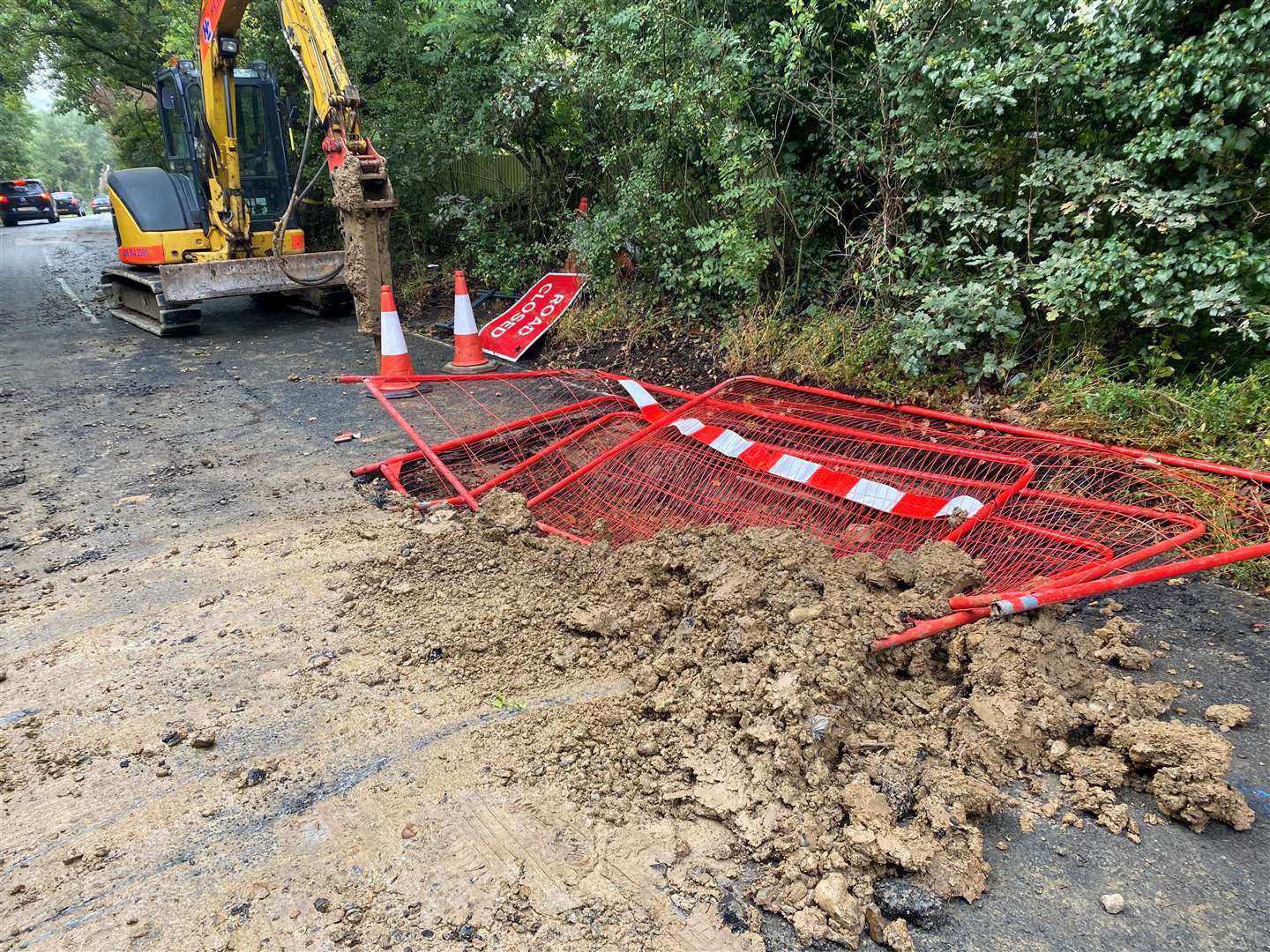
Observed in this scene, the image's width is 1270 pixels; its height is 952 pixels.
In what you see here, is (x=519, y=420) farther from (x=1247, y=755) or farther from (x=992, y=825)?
(x=1247, y=755)

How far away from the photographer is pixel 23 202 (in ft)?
112

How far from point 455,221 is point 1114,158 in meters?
10.0

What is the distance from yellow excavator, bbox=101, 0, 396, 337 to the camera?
9086 millimetres

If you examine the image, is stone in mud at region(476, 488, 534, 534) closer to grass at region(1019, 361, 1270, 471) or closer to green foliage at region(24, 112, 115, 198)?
grass at region(1019, 361, 1270, 471)

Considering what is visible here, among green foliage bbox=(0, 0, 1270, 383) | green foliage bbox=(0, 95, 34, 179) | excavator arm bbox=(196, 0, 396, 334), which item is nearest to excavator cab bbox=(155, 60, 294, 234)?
excavator arm bbox=(196, 0, 396, 334)

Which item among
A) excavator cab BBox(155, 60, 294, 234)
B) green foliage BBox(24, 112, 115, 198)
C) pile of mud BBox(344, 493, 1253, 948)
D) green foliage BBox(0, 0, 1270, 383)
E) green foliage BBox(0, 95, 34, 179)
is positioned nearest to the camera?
pile of mud BBox(344, 493, 1253, 948)

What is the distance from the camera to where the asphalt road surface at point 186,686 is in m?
2.06

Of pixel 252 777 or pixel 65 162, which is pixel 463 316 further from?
pixel 65 162

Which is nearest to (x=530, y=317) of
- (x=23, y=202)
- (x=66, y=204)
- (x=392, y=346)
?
(x=392, y=346)

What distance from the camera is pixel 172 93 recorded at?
992cm

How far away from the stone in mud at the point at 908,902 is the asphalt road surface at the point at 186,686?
0.12 feet

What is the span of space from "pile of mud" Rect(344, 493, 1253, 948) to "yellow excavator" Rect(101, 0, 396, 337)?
6217 mm

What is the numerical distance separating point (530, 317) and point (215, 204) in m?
4.63

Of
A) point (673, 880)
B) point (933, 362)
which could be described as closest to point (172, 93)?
→ point (933, 362)
